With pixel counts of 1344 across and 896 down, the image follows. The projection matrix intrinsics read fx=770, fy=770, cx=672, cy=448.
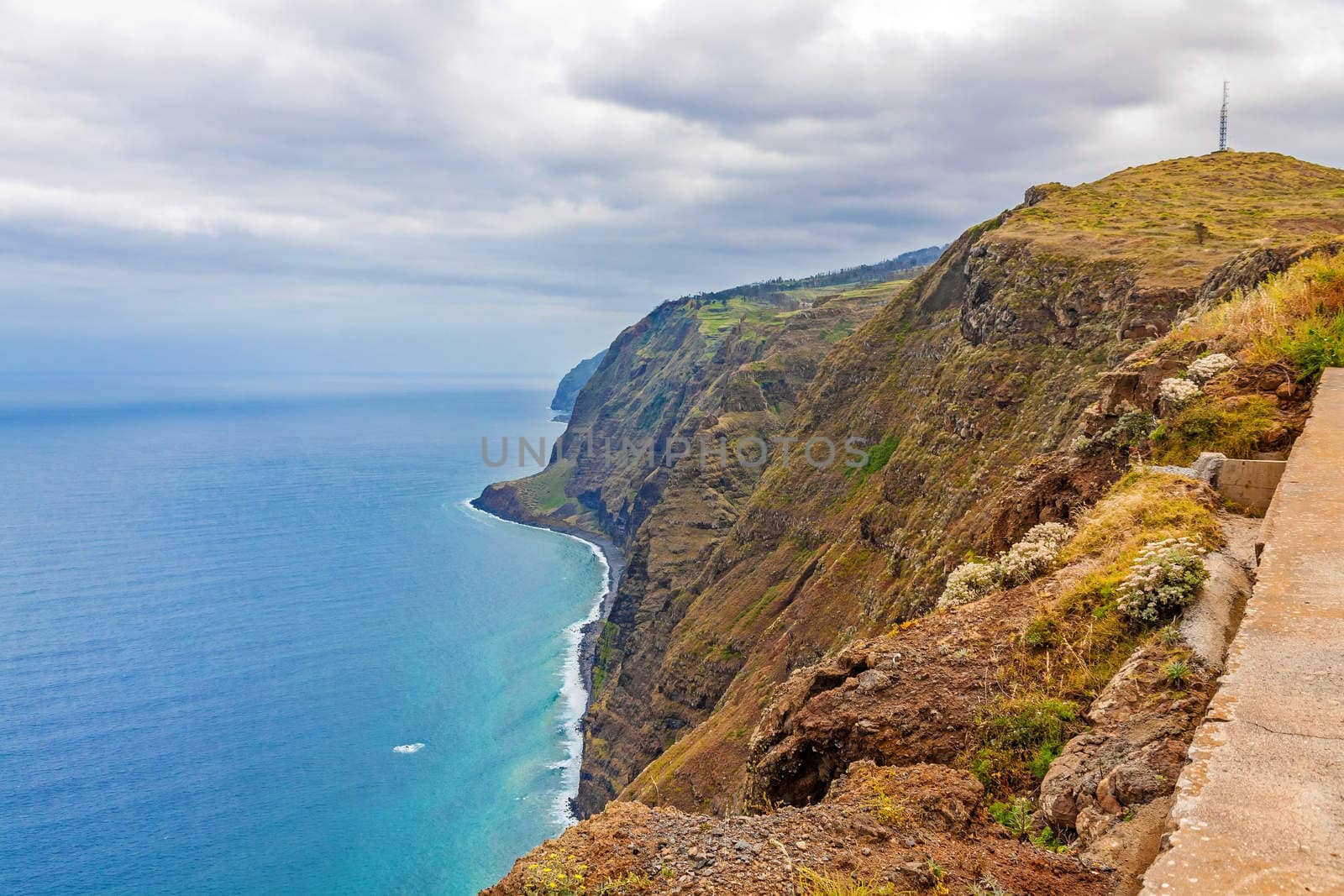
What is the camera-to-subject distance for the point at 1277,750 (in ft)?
18.4

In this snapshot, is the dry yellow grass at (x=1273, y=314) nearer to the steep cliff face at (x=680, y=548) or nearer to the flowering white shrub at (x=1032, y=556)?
the flowering white shrub at (x=1032, y=556)

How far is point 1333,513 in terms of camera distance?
8.79 m

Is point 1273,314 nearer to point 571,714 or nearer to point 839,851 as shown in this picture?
point 839,851

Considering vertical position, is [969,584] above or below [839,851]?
above

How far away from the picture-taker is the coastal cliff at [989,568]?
24.0 ft

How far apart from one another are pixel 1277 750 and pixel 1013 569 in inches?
251

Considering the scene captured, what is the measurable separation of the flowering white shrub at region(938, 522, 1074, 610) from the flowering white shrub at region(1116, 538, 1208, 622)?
2529mm

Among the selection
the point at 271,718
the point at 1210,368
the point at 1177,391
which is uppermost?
the point at 1210,368

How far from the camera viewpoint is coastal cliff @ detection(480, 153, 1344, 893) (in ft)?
24.0

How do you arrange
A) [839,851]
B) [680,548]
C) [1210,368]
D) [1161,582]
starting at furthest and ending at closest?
[680,548], [1210,368], [1161,582], [839,851]

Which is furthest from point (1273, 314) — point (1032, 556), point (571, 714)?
point (571, 714)

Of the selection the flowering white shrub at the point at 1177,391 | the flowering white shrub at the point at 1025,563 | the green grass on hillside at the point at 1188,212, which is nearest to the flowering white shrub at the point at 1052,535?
the flowering white shrub at the point at 1025,563

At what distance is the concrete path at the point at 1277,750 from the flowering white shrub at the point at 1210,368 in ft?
22.1

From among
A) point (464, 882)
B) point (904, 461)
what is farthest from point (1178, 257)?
point (464, 882)
